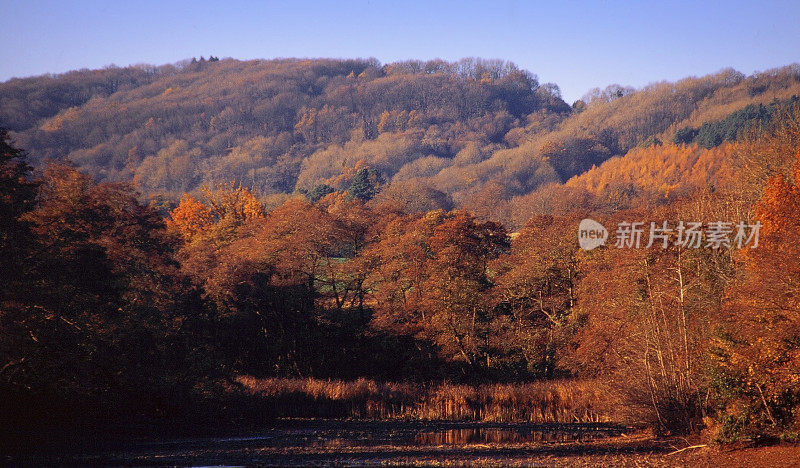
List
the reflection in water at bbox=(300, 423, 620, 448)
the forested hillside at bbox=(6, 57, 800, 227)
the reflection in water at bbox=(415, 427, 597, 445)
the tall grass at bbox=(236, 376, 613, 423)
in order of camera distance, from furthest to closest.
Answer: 1. the forested hillside at bbox=(6, 57, 800, 227)
2. the tall grass at bbox=(236, 376, 613, 423)
3. the reflection in water at bbox=(415, 427, 597, 445)
4. the reflection in water at bbox=(300, 423, 620, 448)

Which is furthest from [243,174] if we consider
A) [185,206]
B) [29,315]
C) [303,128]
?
[29,315]

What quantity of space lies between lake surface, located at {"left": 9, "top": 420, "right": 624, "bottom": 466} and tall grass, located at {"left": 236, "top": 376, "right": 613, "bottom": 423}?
2122 millimetres

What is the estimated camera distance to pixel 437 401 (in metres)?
27.9

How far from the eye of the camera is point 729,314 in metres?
18.3

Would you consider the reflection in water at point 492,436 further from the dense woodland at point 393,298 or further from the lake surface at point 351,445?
the dense woodland at point 393,298

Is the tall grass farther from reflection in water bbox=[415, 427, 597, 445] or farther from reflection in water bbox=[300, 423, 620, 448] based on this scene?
reflection in water bbox=[415, 427, 597, 445]

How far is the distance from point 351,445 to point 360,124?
146836 mm

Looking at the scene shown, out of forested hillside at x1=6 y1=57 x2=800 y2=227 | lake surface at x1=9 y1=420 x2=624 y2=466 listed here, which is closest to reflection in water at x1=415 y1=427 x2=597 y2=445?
lake surface at x1=9 y1=420 x2=624 y2=466

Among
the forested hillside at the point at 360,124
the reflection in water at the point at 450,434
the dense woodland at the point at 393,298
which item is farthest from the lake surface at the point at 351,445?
the forested hillside at the point at 360,124

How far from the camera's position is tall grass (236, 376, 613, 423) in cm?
2622

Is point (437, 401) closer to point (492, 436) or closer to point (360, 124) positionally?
point (492, 436)

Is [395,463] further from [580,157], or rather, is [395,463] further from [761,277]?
[580,157]

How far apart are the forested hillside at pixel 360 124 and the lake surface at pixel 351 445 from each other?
61.5 m

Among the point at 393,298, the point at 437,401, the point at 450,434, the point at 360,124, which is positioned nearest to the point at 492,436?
the point at 450,434
